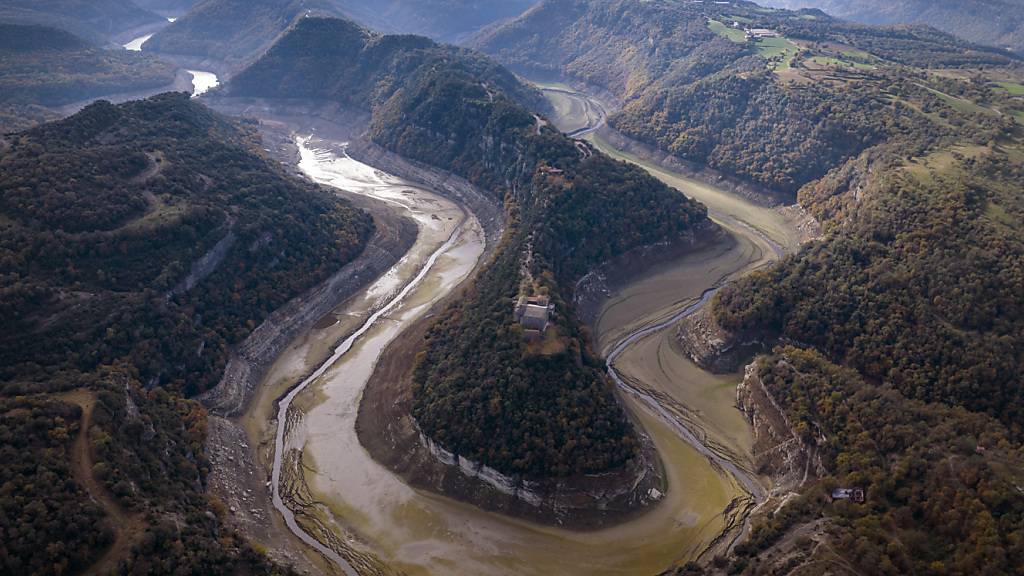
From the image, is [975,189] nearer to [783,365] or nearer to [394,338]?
[783,365]

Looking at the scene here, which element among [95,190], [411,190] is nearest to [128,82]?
[411,190]

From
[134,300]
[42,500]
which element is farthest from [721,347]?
[134,300]

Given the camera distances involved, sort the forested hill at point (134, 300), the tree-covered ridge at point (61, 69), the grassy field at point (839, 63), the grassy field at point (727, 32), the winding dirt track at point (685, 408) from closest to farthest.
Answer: the forested hill at point (134, 300), the winding dirt track at point (685, 408), the grassy field at point (839, 63), the tree-covered ridge at point (61, 69), the grassy field at point (727, 32)

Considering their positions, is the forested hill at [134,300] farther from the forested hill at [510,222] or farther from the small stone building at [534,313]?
the small stone building at [534,313]

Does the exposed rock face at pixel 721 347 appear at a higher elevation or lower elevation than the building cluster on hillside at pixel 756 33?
lower

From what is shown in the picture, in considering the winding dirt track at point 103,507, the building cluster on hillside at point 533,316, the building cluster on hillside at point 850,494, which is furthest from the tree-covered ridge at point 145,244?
the building cluster on hillside at point 850,494

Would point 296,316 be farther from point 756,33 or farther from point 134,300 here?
point 756,33

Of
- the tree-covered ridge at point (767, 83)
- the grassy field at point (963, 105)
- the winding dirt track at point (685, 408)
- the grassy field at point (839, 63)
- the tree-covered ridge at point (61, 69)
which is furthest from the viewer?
the tree-covered ridge at point (61, 69)
